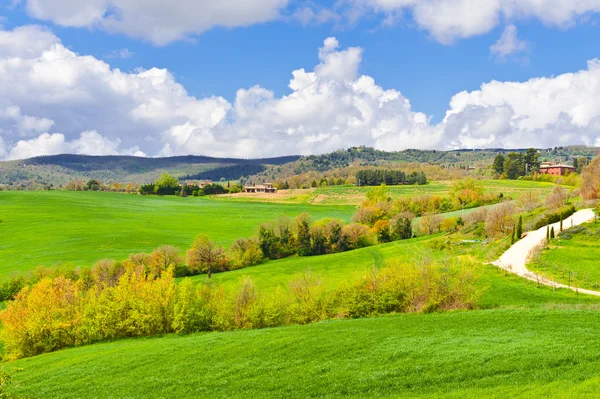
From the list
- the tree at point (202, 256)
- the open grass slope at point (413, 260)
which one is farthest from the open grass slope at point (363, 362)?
the tree at point (202, 256)

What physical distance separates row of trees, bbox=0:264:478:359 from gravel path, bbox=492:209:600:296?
1095 cm

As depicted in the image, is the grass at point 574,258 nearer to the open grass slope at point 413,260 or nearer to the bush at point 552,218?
the open grass slope at point 413,260

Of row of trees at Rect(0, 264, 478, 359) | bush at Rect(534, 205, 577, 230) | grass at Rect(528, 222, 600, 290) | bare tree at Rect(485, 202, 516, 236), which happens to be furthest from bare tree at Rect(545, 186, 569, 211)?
row of trees at Rect(0, 264, 478, 359)

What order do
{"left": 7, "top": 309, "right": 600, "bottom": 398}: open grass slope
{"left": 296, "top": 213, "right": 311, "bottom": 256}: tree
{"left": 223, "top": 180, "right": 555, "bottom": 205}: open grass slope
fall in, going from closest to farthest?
{"left": 7, "top": 309, "right": 600, "bottom": 398}: open grass slope, {"left": 296, "top": 213, "right": 311, "bottom": 256}: tree, {"left": 223, "top": 180, "right": 555, "bottom": 205}: open grass slope

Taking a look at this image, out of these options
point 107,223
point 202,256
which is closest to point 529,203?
point 202,256

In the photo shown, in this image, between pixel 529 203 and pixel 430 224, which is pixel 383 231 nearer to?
pixel 430 224

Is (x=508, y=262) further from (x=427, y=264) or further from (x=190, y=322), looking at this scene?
(x=190, y=322)

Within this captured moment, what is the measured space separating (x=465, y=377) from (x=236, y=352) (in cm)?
1552

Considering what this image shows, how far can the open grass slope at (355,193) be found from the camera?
499 feet

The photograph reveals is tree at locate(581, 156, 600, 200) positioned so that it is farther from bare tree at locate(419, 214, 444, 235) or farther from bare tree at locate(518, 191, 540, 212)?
bare tree at locate(419, 214, 444, 235)

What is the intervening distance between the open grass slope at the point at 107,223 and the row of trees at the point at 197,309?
40648 millimetres

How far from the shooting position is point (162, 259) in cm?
8062

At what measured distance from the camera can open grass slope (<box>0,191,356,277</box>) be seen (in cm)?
9288

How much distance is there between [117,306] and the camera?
1767 inches
